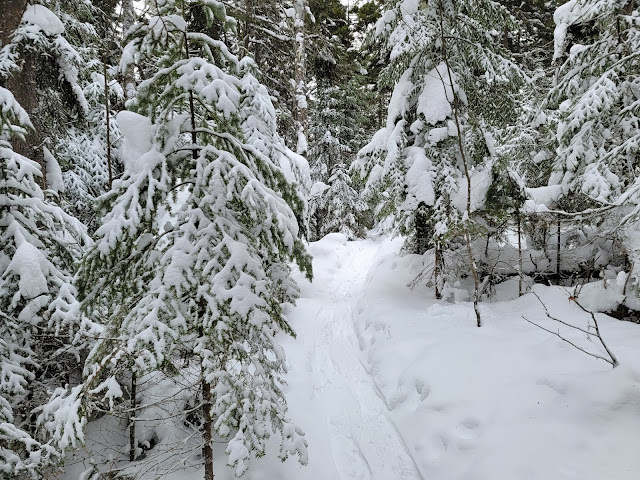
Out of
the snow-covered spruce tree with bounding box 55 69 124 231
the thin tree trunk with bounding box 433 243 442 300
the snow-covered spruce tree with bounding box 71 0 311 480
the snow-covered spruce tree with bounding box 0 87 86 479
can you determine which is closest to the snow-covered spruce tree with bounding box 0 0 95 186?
the snow-covered spruce tree with bounding box 0 87 86 479

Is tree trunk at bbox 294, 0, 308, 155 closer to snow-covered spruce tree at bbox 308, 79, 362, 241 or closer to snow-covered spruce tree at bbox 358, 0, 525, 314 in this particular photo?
snow-covered spruce tree at bbox 358, 0, 525, 314

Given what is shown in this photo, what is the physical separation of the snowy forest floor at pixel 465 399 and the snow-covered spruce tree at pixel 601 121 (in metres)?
2.17

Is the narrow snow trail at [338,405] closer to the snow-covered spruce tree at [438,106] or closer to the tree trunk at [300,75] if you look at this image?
the snow-covered spruce tree at [438,106]

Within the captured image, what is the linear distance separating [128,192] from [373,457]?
180 inches

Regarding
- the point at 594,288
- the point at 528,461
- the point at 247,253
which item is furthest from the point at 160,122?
the point at 594,288

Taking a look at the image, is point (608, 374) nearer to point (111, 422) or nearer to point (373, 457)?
point (373, 457)

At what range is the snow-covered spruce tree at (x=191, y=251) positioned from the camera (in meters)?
3.04

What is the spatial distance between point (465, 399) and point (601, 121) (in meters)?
6.82

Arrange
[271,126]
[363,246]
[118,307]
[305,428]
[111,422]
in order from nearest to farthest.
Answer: [118,307] < [305,428] < [111,422] < [271,126] < [363,246]

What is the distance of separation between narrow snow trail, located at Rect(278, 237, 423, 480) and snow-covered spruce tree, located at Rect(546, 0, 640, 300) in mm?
4992

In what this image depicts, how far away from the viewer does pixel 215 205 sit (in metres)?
3.21

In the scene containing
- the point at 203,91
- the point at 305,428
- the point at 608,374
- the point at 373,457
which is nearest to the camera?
the point at 203,91

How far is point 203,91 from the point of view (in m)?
3.12

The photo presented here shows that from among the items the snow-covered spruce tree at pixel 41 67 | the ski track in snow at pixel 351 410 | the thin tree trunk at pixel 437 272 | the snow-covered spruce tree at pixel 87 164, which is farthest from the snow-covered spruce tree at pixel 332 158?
the snow-covered spruce tree at pixel 41 67
